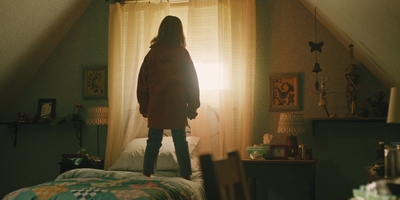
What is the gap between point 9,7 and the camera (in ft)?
12.4

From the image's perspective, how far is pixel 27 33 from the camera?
4293mm

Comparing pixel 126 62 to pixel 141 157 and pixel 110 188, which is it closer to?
pixel 141 157

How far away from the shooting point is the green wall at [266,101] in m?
4.09

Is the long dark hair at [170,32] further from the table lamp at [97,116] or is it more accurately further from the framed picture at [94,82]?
the framed picture at [94,82]

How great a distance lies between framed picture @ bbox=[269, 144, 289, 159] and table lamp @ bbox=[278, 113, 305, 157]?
11 centimetres

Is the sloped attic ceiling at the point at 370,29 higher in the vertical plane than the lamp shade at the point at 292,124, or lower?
higher

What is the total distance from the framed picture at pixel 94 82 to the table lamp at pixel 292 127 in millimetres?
1888

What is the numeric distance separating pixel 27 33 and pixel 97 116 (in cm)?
103

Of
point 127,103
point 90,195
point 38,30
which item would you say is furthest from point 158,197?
point 38,30

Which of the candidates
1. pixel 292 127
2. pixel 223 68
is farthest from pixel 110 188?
pixel 223 68

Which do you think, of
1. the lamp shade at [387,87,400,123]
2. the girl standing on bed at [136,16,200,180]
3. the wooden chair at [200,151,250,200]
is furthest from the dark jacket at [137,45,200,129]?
the wooden chair at [200,151,250,200]

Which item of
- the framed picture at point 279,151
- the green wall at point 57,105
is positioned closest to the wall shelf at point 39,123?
the green wall at point 57,105

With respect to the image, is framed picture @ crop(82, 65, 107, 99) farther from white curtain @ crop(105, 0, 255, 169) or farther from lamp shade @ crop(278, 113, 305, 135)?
lamp shade @ crop(278, 113, 305, 135)

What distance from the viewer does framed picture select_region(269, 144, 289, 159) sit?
3.69 meters
